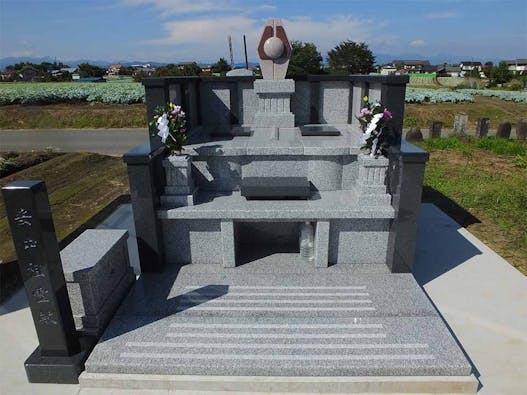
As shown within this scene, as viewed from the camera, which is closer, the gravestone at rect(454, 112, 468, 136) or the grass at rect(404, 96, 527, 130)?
the gravestone at rect(454, 112, 468, 136)

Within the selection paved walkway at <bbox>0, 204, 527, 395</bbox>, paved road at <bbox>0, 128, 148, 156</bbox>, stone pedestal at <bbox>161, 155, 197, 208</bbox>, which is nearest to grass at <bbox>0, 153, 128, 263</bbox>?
paved walkway at <bbox>0, 204, 527, 395</bbox>

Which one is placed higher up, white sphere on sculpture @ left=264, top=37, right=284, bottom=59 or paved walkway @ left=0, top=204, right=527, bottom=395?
white sphere on sculpture @ left=264, top=37, right=284, bottom=59

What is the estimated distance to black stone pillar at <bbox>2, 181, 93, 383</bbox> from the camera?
4.00 m

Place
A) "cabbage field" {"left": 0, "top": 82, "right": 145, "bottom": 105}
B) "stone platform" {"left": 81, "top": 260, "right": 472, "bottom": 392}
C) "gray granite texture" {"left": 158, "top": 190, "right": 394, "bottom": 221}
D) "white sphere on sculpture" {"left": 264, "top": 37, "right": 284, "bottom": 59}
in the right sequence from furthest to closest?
"cabbage field" {"left": 0, "top": 82, "right": 145, "bottom": 105} < "white sphere on sculpture" {"left": 264, "top": 37, "right": 284, "bottom": 59} < "gray granite texture" {"left": 158, "top": 190, "right": 394, "bottom": 221} < "stone platform" {"left": 81, "top": 260, "right": 472, "bottom": 392}

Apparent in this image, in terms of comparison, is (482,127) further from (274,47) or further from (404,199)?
(404,199)

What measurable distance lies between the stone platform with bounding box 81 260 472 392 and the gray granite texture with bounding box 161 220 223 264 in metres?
0.27

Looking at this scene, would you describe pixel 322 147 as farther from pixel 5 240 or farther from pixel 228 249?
pixel 5 240

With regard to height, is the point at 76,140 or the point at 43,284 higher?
the point at 43,284

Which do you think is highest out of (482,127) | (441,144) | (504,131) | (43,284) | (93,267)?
(43,284)

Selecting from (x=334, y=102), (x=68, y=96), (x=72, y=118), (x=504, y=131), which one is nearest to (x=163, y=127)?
(x=334, y=102)

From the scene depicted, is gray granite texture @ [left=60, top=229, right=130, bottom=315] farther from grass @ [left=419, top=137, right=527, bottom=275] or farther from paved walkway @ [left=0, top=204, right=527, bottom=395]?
grass @ [left=419, top=137, right=527, bottom=275]

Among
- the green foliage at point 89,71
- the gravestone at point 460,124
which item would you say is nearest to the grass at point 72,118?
the gravestone at point 460,124

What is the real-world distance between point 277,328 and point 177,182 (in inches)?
120

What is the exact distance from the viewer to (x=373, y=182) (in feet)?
21.9
